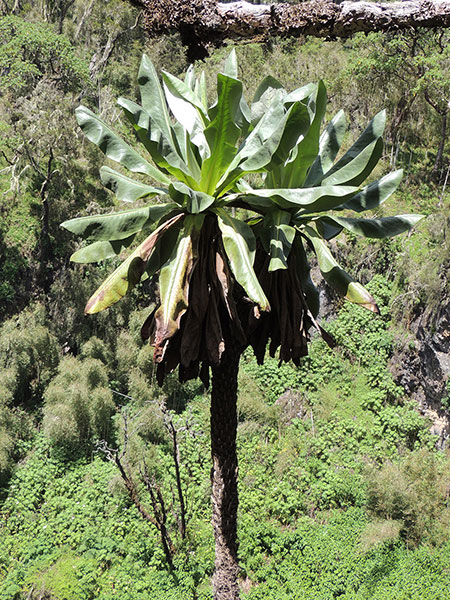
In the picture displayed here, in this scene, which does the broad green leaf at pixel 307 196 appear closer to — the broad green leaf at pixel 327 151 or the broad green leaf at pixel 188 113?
the broad green leaf at pixel 327 151

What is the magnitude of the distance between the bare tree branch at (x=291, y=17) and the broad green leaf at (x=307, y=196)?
2.35 ft

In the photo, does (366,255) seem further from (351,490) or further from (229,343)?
(229,343)

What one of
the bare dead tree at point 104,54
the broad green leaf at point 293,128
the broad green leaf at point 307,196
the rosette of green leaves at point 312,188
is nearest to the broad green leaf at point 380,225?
the rosette of green leaves at point 312,188

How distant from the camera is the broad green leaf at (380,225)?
2434 mm

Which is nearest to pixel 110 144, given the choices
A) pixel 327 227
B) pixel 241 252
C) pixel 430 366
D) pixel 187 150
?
pixel 187 150

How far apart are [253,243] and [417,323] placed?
794cm

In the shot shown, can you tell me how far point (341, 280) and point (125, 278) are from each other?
3.14 ft

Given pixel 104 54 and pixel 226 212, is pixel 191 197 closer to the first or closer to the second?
pixel 226 212

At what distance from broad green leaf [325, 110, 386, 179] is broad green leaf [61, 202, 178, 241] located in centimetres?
83

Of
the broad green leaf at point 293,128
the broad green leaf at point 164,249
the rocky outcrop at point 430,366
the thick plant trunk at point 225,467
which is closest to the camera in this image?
the broad green leaf at point 293,128

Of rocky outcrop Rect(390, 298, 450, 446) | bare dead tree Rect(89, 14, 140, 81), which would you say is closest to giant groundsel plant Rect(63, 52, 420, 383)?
rocky outcrop Rect(390, 298, 450, 446)

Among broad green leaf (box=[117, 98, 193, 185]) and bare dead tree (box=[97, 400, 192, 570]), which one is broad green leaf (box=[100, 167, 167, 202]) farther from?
bare dead tree (box=[97, 400, 192, 570])

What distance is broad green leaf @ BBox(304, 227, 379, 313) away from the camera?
2.20m

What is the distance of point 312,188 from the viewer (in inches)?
85.3
